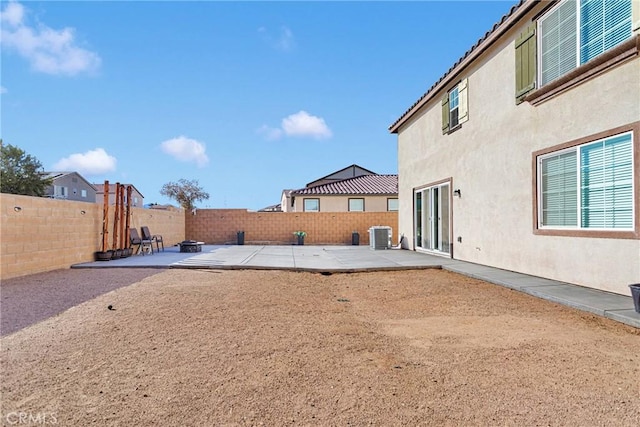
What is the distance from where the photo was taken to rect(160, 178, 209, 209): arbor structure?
41991 mm

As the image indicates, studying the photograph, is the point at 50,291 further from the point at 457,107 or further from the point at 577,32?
the point at 457,107

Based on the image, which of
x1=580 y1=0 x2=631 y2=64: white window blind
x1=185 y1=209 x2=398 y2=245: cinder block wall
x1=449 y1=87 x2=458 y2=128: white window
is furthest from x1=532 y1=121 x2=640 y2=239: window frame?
x1=185 y1=209 x2=398 y2=245: cinder block wall

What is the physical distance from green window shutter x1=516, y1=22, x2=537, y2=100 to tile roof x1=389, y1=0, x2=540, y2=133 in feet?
1.21

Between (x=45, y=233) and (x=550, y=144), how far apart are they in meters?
11.3

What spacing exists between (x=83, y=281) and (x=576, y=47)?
33.9 feet

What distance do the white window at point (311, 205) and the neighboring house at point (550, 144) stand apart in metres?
15.6

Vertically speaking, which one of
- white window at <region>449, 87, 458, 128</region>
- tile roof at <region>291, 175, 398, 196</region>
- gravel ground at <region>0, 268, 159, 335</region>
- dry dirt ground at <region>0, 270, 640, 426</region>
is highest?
white window at <region>449, 87, 458, 128</region>

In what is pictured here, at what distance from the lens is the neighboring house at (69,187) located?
43781 mm

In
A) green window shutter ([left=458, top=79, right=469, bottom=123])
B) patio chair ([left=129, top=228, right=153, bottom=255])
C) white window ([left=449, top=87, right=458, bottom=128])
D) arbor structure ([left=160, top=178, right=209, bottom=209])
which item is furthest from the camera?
arbor structure ([left=160, top=178, right=209, bottom=209])

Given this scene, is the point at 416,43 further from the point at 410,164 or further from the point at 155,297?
the point at 155,297

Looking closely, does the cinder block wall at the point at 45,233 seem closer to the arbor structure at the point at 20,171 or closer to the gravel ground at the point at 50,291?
the gravel ground at the point at 50,291

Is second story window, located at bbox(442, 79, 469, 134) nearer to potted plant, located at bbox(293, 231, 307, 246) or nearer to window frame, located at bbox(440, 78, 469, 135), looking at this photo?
window frame, located at bbox(440, 78, 469, 135)

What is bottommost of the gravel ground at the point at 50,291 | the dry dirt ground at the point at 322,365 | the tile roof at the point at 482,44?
the gravel ground at the point at 50,291

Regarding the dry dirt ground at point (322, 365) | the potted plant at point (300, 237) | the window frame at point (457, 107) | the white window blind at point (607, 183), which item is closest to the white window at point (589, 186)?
the white window blind at point (607, 183)
